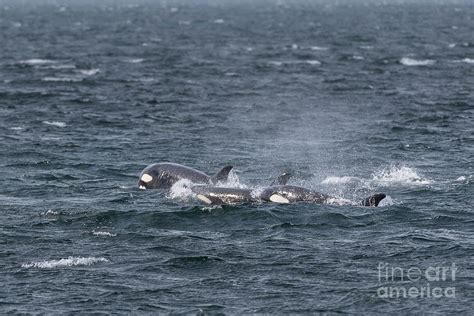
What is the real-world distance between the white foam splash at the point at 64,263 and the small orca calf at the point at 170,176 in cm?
799

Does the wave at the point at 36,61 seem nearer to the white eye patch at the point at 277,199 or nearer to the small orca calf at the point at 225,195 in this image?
the small orca calf at the point at 225,195

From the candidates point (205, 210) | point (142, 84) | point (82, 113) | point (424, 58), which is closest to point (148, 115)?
point (82, 113)

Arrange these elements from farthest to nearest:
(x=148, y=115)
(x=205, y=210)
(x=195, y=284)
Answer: (x=148, y=115) → (x=205, y=210) → (x=195, y=284)

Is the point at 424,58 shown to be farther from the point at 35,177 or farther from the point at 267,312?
the point at 267,312

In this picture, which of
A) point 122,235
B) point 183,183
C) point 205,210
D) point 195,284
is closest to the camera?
point 195,284

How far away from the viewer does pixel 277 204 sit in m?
29.6

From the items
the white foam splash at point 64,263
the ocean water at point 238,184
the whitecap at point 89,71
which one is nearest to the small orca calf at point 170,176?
the ocean water at point 238,184

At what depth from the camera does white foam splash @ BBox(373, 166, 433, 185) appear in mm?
33750

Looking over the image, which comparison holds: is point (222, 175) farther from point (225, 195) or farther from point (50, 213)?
point (50, 213)

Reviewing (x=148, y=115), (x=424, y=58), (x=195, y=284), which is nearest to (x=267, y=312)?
(x=195, y=284)

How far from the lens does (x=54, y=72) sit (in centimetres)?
7250

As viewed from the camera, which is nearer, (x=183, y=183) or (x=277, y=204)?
(x=277, y=204)

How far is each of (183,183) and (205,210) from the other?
311 centimetres

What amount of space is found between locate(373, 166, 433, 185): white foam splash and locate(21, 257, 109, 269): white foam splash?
41.0 feet
